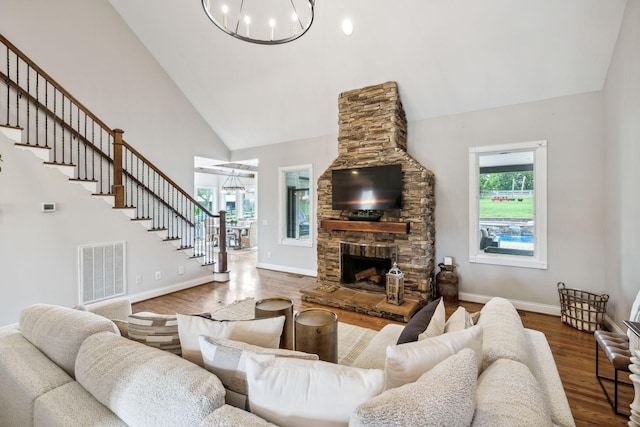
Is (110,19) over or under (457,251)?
over

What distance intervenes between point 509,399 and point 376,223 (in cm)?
345

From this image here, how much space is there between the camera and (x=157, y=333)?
1414 millimetres

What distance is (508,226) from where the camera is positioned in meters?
4.25

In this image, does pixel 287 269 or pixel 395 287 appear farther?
pixel 287 269

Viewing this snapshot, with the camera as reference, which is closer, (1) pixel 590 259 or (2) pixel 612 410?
(2) pixel 612 410

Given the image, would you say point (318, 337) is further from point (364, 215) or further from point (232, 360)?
point (364, 215)

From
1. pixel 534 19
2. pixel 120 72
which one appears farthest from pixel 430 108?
pixel 120 72

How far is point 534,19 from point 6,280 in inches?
267

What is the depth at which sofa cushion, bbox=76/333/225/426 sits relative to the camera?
0.95m

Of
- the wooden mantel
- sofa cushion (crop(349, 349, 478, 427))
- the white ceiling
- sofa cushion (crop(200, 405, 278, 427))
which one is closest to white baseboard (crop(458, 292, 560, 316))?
the wooden mantel

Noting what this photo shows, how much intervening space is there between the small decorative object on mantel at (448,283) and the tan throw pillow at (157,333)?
3882 millimetres

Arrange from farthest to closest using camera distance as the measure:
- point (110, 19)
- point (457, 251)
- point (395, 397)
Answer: point (110, 19) < point (457, 251) < point (395, 397)

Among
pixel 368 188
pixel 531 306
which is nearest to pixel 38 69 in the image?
pixel 368 188

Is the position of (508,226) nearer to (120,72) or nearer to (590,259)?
(590,259)
